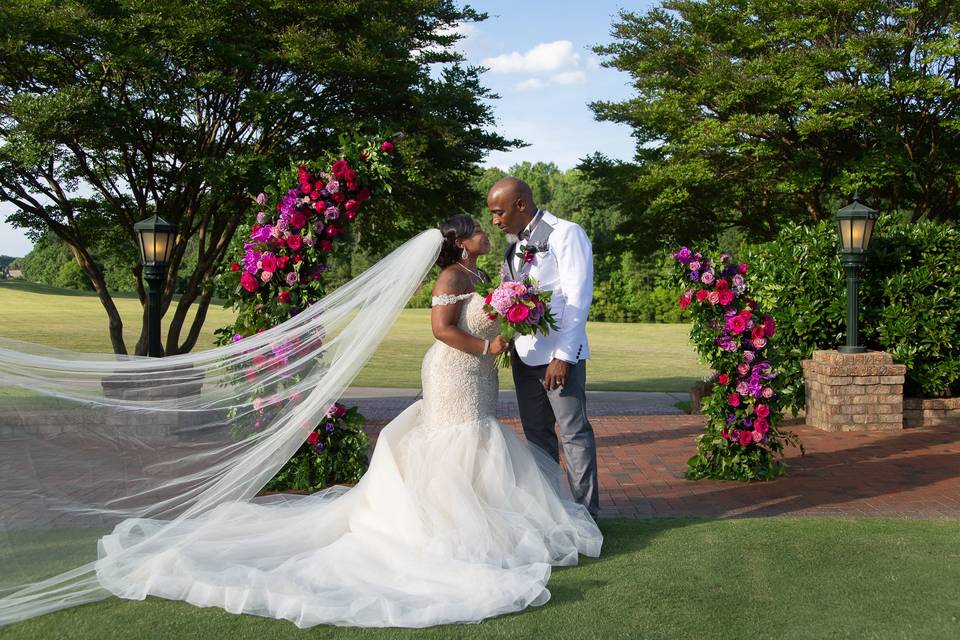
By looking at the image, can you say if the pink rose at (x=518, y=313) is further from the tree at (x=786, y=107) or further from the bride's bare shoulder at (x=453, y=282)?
the tree at (x=786, y=107)

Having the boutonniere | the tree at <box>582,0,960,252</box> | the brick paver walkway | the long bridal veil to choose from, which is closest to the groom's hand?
the boutonniere

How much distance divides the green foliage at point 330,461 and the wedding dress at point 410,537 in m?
1.23

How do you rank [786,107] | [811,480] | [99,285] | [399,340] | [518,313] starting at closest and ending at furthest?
[518,313]
[811,480]
[99,285]
[786,107]
[399,340]

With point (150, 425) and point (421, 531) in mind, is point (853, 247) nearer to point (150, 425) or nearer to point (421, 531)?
point (421, 531)

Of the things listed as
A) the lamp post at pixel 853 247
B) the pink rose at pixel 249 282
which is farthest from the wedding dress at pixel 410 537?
the lamp post at pixel 853 247

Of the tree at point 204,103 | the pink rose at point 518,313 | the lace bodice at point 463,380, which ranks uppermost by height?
the tree at point 204,103

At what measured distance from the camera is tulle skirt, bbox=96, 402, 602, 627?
385cm

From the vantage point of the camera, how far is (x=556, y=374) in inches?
190

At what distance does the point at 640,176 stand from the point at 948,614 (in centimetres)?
1740

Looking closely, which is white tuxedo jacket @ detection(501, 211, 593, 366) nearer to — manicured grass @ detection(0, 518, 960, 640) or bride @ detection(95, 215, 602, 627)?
bride @ detection(95, 215, 602, 627)

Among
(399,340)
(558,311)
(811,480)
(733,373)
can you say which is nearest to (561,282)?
(558,311)

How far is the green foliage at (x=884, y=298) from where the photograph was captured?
1002 cm

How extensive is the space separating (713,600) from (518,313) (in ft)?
5.74

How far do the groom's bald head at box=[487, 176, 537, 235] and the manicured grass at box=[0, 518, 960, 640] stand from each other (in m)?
2.02
